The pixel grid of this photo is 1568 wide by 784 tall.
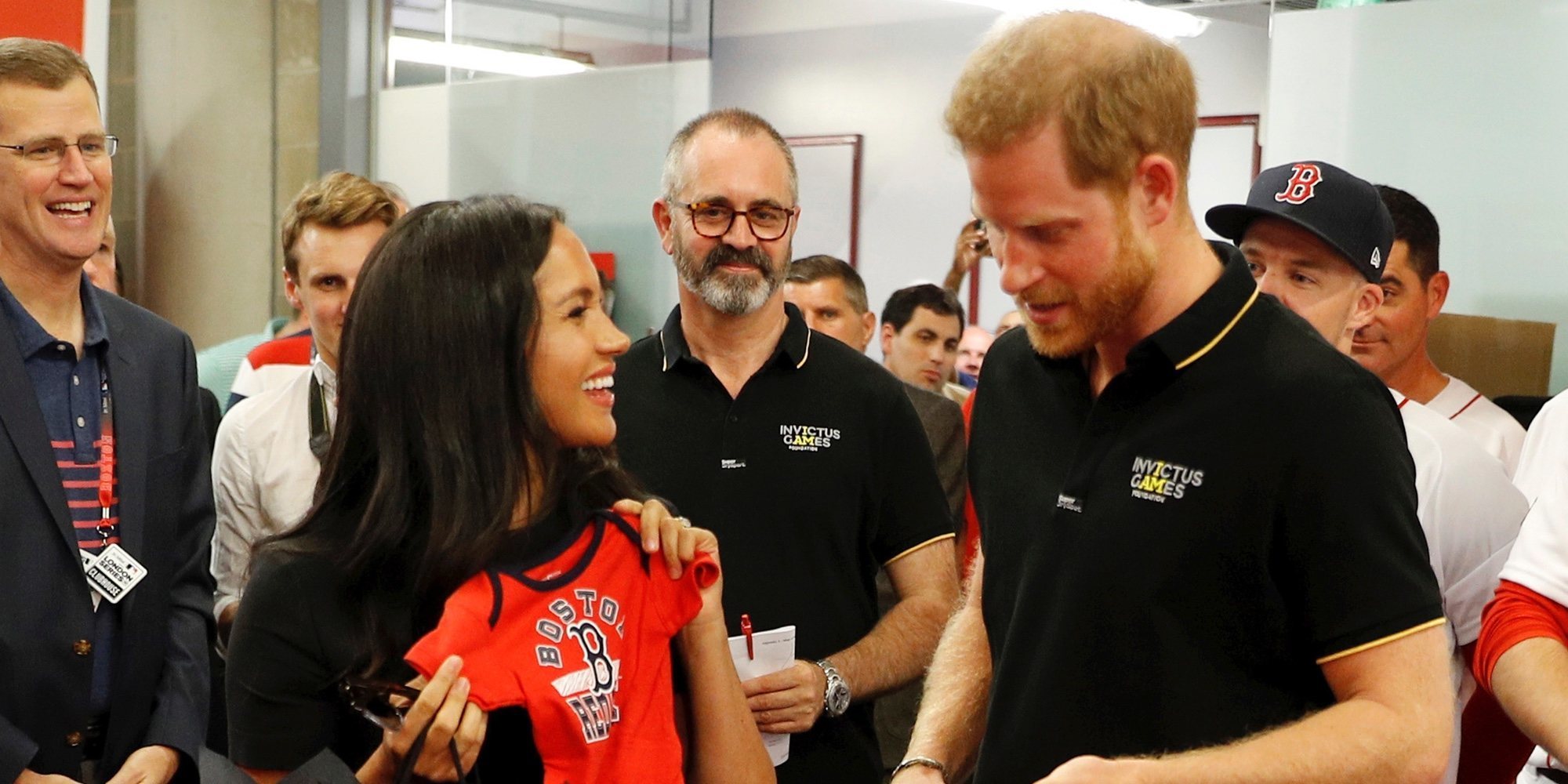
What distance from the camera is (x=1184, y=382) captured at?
156 centimetres

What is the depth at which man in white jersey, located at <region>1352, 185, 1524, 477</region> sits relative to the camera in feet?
10.2

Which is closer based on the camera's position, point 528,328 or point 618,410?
point 528,328

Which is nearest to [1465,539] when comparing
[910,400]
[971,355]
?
[910,400]

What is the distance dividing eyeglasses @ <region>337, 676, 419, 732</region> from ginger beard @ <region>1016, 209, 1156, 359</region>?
2.61 ft

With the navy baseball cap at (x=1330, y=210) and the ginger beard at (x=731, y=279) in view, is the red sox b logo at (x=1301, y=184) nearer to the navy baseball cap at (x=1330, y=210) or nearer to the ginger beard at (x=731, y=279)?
the navy baseball cap at (x=1330, y=210)

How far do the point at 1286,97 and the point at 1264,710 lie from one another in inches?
113

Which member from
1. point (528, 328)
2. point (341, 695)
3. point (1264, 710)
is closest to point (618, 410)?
point (528, 328)

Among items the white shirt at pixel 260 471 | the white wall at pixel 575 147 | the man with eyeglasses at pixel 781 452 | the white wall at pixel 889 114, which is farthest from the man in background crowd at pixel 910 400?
the white wall at pixel 889 114

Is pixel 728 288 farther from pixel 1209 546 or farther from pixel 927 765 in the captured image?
pixel 1209 546

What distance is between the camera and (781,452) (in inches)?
98.0

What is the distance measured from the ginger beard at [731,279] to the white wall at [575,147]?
3758mm

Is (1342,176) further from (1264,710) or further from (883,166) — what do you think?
(883,166)

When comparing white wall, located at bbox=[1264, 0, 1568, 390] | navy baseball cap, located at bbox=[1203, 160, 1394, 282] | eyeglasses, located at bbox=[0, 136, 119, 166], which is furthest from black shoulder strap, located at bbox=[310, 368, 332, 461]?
white wall, located at bbox=[1264, 0, 1568, 390]

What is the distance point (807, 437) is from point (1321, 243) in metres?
0.92
